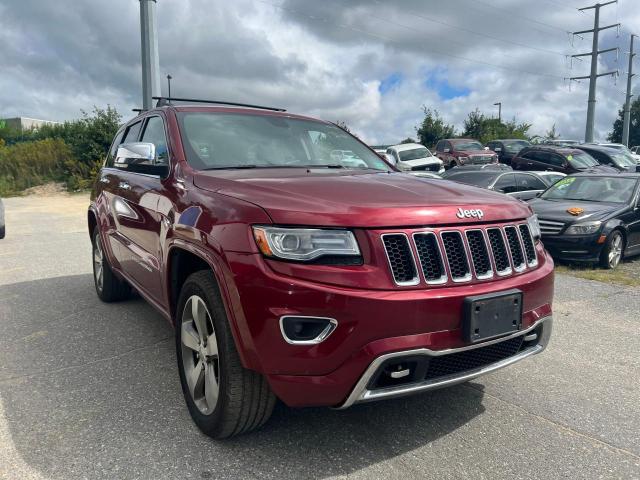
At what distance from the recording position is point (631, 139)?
68375mm

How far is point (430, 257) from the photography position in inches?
95.7

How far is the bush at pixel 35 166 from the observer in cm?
2473

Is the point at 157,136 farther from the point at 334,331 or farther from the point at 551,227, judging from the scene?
the point at 551,227

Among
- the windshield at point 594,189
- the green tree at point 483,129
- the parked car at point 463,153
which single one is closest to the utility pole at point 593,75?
the green tree at point 483,129

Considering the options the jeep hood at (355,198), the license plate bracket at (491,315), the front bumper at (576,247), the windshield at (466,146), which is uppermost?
A: the windshield at (466,146)

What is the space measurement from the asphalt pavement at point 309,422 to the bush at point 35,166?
22728 mm

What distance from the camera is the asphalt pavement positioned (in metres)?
2.53

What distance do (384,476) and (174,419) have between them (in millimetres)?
1233

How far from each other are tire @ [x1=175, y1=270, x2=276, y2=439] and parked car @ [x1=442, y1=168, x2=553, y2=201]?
9034mm

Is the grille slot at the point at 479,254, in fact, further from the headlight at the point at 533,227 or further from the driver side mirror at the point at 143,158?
the driver side mirror at the point at 143,158

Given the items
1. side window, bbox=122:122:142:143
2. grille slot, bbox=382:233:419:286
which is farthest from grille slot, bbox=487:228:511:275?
side window, bbox=122:122:142:143

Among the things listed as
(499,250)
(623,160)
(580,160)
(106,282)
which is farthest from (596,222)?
(623,160)

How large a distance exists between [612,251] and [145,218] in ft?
22.6

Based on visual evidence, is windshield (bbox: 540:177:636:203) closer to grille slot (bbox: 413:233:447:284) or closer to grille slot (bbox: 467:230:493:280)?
grille slot (bbox: 467:230:493:280)
